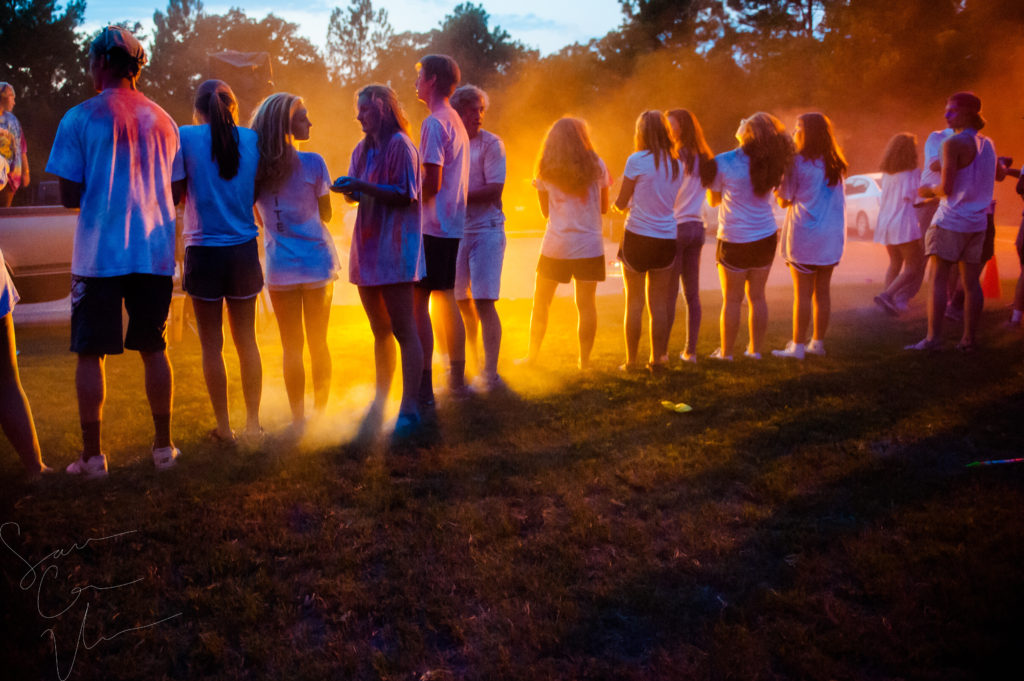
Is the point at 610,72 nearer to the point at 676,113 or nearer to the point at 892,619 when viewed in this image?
the point at 676,113

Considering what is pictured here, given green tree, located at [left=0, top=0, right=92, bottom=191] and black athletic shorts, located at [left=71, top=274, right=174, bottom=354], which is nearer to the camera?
black athletic shorts, located at [left=71, top=274, right=174, bottom=354]

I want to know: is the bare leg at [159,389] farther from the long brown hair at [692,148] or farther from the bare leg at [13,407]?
the long brown hair at [692,148]

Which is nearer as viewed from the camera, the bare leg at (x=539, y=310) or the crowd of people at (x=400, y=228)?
the crowd of people at (x=400, y=228)

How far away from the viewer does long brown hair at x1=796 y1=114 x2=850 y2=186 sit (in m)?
5.85

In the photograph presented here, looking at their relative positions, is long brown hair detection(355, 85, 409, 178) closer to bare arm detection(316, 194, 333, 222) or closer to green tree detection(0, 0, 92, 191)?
bare arm detection(316, 194, 333, 222)

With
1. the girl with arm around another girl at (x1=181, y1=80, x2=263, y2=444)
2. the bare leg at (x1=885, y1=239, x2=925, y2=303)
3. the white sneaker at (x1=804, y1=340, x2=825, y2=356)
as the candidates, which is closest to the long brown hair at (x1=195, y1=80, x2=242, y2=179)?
the girl with arm around another girl at (x1=181, y1=80, x2=263, y2=444)

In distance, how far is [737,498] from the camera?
357 centimetres

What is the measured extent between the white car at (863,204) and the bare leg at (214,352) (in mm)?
17184

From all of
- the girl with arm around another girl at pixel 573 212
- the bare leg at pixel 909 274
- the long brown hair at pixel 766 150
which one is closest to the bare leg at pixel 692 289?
the long brown hair at pixel 766 150

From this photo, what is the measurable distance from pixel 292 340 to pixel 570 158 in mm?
2411

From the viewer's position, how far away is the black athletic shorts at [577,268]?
5.64 metres

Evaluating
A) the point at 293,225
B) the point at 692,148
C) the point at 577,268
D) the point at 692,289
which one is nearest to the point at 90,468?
the point at 293,225

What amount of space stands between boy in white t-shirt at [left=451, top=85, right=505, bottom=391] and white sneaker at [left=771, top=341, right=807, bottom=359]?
8.30 ft

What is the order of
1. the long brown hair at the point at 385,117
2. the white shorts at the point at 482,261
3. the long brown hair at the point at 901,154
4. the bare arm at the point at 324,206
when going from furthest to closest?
the long brown hair at the point at 901,154
the white shorts at the point at 482,261
the bare arm at the point at 324,206
the long brown hair at the point at 385,117
